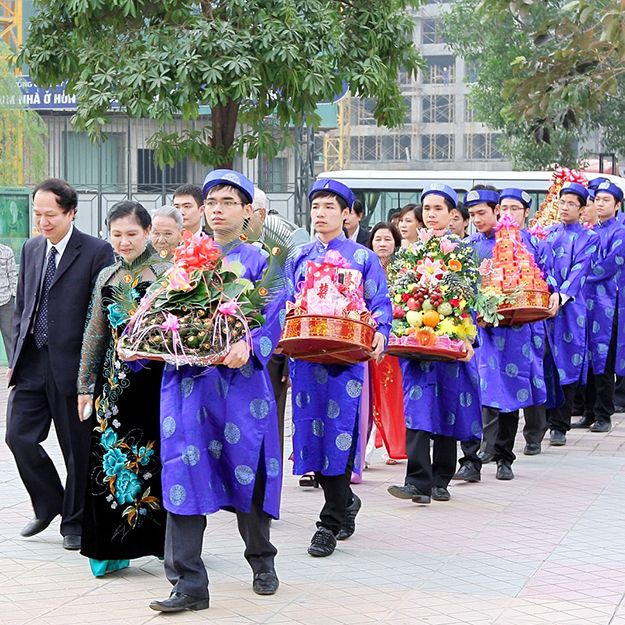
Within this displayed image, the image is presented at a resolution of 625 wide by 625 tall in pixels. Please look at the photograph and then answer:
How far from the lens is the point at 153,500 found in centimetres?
640

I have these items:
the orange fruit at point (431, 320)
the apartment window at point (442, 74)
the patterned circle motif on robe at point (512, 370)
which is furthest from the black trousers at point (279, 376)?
the apartment window at point (442, 74)

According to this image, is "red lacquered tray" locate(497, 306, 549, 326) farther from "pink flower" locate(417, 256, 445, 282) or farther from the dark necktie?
the dark necktie

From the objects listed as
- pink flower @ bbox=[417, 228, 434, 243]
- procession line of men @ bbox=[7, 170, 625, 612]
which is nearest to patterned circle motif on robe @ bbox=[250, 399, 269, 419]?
procession line of men @ bbox=[7, 170, 625, 612]

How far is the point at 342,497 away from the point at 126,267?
1627mm

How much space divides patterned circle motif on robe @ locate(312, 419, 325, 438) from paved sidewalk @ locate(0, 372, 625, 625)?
608 millimetres

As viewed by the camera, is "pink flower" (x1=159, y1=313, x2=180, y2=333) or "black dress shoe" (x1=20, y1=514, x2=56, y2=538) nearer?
"pink flower" (x1=159, y1=313, x2=180, y2=333)

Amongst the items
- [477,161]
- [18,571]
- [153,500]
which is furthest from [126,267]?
[477,161]

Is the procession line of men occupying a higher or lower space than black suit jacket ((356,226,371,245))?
lower

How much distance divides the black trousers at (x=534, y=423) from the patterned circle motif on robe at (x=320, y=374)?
3.49 metres

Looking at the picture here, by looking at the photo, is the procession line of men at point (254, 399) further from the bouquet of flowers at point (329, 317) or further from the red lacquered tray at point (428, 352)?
the red lacquered tray at point (428, 352)

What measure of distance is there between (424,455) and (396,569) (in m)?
1.62

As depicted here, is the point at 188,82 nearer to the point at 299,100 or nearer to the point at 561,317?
the point at 299,100

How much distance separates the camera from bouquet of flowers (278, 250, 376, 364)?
266 inches

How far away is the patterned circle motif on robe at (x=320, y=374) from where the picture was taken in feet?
23.1
